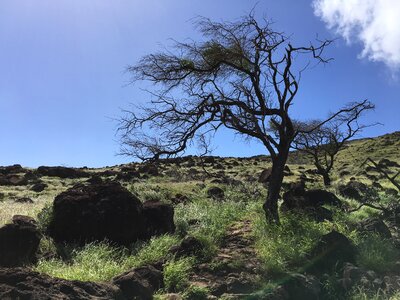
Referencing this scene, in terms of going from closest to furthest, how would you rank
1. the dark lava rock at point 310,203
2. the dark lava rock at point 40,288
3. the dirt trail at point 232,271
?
the dark lava rock at point 40,288, the dirt trail at point 232,271, the dark lava rock at point 310,203

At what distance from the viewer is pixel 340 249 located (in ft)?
32.0

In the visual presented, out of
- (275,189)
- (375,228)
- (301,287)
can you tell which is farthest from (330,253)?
(275,189)

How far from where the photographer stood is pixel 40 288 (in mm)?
5508

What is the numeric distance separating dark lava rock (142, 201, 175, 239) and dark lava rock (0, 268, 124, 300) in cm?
582

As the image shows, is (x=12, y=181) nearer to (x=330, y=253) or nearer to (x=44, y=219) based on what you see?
(x=44, y=219)

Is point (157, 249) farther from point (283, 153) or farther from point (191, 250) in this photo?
point (283, 153)

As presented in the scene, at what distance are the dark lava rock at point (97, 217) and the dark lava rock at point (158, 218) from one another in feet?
1.59

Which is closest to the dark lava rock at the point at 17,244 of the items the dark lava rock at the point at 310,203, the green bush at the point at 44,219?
the green bush at the point at 44,219

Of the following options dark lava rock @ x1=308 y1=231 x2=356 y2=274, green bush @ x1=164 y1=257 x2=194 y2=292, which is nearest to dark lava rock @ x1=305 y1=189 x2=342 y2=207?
dark lava rock @ x1=308 y1=231 x2=356 y2=274

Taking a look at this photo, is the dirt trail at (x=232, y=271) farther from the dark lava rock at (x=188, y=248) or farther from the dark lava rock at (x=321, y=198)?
the dark lava rock at (x=321, y=198)

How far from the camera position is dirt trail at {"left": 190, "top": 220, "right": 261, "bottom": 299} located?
823 centimetres

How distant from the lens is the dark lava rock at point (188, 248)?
9773 mm

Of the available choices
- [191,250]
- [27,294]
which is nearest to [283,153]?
[191,250]

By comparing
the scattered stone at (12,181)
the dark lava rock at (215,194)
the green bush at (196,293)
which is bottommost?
the green bush at (196,293)
